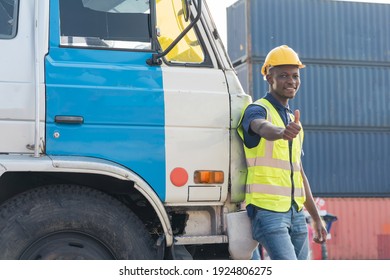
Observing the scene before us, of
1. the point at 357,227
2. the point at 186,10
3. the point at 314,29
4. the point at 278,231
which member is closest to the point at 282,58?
the point at 186,10

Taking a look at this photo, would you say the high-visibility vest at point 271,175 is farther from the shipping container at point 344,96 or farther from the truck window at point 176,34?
the shipping container at point 344,96

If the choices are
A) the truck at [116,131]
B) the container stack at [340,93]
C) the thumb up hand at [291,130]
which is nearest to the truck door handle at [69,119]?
the truck at [116,131]

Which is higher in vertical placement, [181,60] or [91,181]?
[181,60]

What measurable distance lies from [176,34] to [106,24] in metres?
0.43

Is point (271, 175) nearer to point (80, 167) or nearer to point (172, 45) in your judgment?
point (172, 45)

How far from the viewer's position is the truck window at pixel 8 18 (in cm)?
407

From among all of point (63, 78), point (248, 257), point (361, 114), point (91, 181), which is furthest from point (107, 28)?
point (361, 114)

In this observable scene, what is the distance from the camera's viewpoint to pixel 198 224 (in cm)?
434

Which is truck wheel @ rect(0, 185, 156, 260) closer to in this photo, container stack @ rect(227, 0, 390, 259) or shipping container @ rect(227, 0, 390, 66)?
container stack @ rect(227, 0, 390, 259)

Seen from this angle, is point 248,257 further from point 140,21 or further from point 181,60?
point 140,21

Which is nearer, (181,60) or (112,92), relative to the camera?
(112,92)

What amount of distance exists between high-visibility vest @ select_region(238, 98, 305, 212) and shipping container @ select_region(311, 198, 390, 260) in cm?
1191

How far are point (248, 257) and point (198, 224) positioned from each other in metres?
0.38

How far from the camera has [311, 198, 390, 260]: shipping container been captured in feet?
53.1
